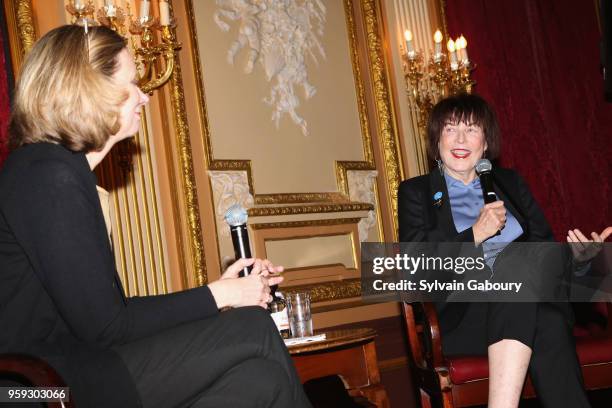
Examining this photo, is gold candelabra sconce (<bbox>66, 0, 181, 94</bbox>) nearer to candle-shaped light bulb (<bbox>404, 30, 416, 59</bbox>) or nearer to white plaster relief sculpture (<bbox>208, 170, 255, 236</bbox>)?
white plaster relief sculpture (<bbox>208, 170, 255, 236</bbox>)

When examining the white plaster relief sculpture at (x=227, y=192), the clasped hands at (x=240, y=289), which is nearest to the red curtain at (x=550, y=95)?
the white plaster relief sculpture at (x=227, y=192)

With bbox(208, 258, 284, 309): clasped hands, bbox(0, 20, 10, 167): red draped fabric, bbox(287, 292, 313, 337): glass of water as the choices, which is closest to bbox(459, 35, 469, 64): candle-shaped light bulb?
bbox(287, 292, 313, 337): glass of water

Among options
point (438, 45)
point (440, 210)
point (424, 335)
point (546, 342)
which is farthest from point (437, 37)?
point (546, 342)

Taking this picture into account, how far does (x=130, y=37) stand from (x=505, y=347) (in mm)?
1947

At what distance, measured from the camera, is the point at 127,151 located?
10.2 feet

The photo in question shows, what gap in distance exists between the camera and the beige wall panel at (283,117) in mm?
3451

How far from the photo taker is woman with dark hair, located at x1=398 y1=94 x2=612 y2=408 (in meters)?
2.32

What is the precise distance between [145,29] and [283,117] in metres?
0.96

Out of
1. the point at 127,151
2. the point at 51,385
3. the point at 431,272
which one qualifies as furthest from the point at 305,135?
the point at 51,385

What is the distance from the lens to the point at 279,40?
12.2 feet

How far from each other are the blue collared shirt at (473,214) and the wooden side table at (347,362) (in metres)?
0.59

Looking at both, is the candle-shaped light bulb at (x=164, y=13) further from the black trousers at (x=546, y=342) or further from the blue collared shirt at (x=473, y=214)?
the black trousers at (x=546, y=342)

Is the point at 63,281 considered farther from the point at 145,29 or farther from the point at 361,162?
the point at 361,162

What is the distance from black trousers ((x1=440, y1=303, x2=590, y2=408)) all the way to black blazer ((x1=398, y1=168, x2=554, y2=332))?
0.42 meters
